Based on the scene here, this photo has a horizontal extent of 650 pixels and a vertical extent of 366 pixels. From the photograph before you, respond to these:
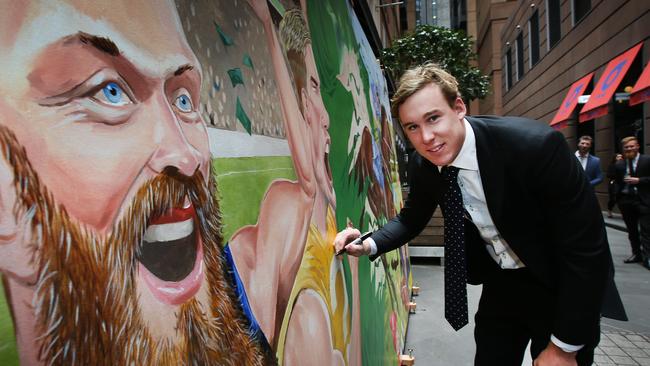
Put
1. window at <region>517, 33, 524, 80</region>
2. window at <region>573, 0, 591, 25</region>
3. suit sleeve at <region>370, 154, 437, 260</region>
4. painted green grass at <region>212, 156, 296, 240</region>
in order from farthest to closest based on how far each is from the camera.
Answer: window at <region>517, 33, 524, 80</region> → window at <region>573, 0, 591, 25</region> → suit sleeve at <region>370, 154, 437, 260</region> → painted green grass at <region>212, 156, 296, 240</region>

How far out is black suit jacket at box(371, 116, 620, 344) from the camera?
1.33m

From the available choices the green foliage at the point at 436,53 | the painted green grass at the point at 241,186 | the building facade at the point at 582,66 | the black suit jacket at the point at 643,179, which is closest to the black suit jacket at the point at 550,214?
the painted green grass at the point at 241,186

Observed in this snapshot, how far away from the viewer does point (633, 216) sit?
5387mm

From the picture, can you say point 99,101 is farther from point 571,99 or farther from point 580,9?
point 580,9

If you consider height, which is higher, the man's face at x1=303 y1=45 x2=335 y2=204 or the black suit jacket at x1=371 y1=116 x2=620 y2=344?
the man's face at x1=303 y1=45 x2=335 y2=204

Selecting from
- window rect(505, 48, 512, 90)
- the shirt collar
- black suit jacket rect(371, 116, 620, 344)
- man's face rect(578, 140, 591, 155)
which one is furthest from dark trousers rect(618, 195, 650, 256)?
window rect(505, 48, 512, 90)

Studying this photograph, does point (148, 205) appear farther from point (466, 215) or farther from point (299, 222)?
point (466, 215)

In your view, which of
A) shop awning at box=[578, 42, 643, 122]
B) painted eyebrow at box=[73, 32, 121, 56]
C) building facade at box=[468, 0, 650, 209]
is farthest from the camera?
building facade at box=[468, 0, 650, 209]

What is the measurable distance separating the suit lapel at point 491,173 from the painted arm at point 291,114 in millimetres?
623

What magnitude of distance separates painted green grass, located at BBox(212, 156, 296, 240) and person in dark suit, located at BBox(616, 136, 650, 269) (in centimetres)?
564

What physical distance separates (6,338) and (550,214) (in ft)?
4.84

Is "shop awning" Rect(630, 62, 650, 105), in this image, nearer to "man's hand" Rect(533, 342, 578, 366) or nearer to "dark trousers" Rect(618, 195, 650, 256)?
"dark trousers" Rect(618, 195, 650, 256)

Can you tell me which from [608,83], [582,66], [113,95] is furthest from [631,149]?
[582,66]

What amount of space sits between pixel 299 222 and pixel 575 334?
970 millimetres
